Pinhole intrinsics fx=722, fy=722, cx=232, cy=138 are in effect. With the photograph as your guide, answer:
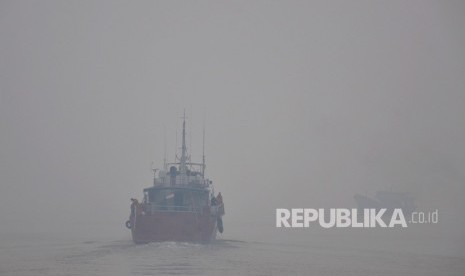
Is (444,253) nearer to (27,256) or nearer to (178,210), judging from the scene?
(178,210)

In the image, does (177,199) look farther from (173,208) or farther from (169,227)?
(169,227)

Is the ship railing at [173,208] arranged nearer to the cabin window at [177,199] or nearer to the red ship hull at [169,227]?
the cabin window at [177,199]

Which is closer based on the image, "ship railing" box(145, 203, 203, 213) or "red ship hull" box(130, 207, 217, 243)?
"red ship hull" box(130, 207, 217, 243)

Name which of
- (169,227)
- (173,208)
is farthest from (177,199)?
(169,227)

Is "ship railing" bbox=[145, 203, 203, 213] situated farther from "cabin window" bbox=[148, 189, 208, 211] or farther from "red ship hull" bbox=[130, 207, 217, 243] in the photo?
"red ship hull" bbox=[130, 207, 217, 243]

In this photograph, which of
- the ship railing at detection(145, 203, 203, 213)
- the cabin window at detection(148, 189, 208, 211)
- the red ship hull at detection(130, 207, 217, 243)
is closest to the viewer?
the red ship hull at detection(130, 207, 217, 243)

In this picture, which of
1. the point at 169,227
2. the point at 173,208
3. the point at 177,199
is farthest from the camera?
the point at 177,199

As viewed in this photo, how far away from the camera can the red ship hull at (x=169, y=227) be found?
79688mm

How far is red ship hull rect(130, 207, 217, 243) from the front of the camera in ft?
261

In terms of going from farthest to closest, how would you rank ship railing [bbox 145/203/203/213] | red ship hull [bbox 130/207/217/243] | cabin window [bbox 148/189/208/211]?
cabin window [bbox 148/189/208/211]
ship railing [bbox 145/203/203/213]
red ship hull [bbox 130/207/217/243]

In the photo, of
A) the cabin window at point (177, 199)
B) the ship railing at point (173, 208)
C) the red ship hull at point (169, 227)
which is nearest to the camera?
the red ship hull at point (169, 227)

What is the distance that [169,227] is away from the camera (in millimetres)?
79688

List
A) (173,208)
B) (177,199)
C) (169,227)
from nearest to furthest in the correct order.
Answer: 1. (169,227)
2. (173,208)
3. (177,199)

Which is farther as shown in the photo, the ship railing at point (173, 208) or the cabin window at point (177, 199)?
the cabin window at point (177, 199)
